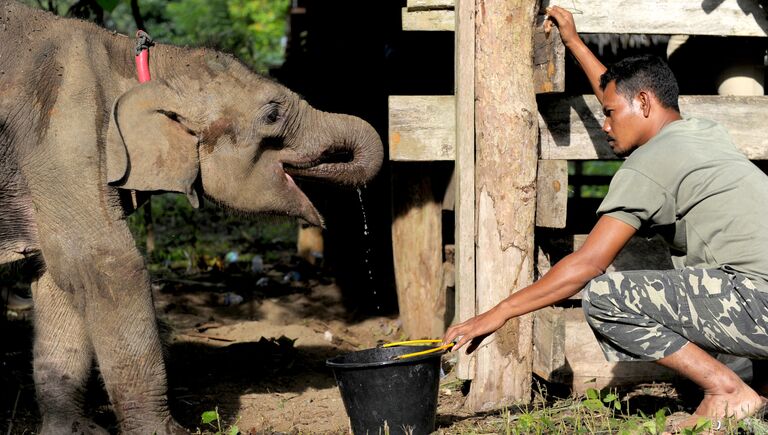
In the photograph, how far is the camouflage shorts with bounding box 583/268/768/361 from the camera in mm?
4273

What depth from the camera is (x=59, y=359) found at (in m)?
5.05

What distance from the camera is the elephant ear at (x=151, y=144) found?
15.5 feet

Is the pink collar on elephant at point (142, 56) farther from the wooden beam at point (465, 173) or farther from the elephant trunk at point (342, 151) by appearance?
the wooden beam at point (465, 173)

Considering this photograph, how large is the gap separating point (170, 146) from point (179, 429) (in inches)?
55.1

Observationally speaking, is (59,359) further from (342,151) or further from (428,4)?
(428,4)

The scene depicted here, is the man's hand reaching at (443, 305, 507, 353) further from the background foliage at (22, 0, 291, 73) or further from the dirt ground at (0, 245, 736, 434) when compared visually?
the background foliage at (22, 0, 291, 73)

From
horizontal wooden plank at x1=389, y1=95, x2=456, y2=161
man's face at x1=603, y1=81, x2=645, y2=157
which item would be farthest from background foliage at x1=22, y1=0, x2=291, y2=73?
man's face at x1=603, y1=81, x2=645, y2=157

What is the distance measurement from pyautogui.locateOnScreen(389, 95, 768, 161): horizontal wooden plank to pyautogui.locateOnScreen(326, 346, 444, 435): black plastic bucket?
1.49 meters

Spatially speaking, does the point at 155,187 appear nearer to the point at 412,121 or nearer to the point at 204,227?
the point at 412,121

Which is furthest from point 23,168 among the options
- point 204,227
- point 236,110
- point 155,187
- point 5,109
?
point 204,227

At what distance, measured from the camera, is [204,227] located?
41.6 ft

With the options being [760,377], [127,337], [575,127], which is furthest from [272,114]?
[760,377]

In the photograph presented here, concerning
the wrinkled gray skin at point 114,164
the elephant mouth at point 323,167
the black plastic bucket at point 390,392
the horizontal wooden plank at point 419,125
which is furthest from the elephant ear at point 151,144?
the black plastic bucket at point 390,392

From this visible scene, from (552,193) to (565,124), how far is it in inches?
17.6
